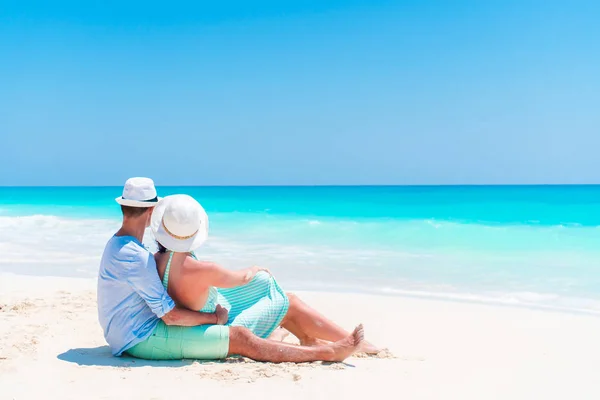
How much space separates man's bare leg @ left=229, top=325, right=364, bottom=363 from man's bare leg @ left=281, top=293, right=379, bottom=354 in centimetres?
24

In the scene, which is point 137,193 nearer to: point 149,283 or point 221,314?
point 149,283

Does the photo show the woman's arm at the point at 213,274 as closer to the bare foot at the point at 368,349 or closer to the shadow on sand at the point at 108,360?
the shadow on sand at the point at 108,360

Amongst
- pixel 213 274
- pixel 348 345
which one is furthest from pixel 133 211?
pixel 348 345

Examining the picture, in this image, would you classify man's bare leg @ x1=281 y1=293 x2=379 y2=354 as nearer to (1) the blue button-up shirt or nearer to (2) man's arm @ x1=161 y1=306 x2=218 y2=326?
(2) man's arm @ x1=161 y1=306 x2=218 y2=326

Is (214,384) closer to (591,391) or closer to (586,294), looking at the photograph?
(591,391)

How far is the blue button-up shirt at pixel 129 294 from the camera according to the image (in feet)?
11.6

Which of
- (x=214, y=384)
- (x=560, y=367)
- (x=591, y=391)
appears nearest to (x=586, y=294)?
(x=560, y=367)

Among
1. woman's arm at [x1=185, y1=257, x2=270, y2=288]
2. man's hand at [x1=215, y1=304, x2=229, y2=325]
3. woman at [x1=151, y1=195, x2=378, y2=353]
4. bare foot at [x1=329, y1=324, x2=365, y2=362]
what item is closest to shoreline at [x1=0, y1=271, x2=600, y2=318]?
woman at [x1=151, y1=195, x2=378, y2=353]

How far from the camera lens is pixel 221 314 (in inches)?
150

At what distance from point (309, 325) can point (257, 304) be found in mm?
393

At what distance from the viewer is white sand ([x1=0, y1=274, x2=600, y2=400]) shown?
337cm

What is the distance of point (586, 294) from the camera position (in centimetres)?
762

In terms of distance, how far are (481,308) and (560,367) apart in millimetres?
2250

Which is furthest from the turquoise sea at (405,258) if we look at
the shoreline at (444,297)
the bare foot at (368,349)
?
the bare foot at (368,349)
